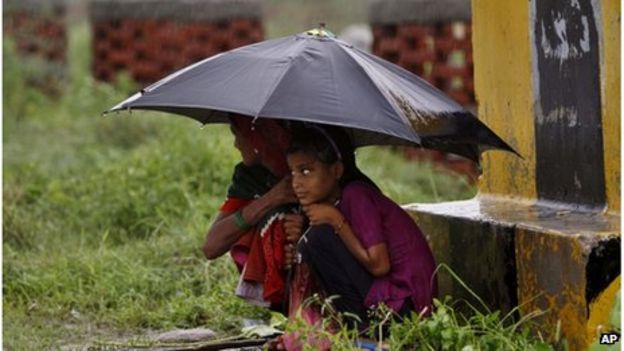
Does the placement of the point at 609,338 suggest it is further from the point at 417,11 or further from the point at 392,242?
the point at 417,11

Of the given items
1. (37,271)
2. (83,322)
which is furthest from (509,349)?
(37,271)

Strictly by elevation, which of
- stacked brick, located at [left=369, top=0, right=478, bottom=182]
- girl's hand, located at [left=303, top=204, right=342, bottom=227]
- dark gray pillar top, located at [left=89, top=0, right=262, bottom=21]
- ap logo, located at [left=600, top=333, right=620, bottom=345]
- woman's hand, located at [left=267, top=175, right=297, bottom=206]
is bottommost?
ap logo, located at [left=600, top=333, right=620, bottom=345]

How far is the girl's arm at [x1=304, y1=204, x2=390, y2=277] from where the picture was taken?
198 inches

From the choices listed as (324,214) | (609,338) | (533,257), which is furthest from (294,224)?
(609,338)

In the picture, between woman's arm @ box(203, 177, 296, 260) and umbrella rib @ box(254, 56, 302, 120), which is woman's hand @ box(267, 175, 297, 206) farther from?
umbrella rib @ box(254, 56, 302, 120)

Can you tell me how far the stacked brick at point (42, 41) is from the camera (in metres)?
14.9

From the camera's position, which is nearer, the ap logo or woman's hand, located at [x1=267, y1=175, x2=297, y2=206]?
the ap logo

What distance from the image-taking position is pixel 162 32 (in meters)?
14.0

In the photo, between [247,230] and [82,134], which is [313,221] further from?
[82,134]

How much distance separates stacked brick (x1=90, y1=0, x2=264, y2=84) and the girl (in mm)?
8679

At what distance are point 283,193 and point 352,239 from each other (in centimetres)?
38

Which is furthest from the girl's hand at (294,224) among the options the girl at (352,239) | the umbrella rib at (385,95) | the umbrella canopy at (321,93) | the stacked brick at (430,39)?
the stacked brick at (430,39)

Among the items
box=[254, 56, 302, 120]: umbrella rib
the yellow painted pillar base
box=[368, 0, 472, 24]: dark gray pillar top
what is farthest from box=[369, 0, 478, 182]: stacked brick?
box=[254, 56, 302, 120]: umbrella rib

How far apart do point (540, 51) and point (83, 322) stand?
247 cm
